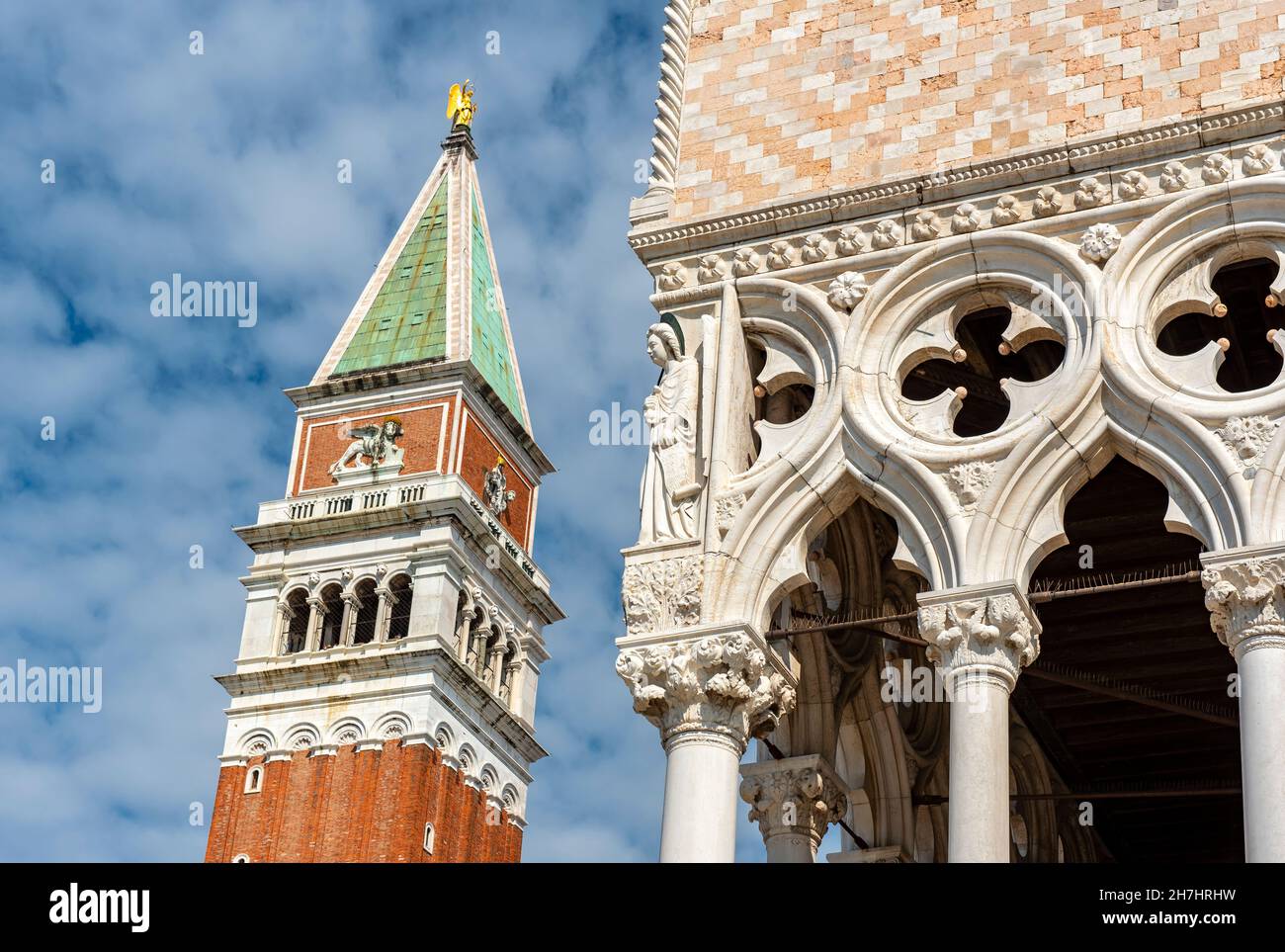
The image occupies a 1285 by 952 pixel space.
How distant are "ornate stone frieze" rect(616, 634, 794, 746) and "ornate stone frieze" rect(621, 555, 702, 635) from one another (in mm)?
274

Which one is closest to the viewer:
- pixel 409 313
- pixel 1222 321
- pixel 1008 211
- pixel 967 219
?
pixel 1008 211

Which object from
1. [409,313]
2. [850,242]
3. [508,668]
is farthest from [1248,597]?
[409,313]

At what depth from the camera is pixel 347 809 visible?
85375 mm

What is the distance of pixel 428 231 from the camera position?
98938 mm

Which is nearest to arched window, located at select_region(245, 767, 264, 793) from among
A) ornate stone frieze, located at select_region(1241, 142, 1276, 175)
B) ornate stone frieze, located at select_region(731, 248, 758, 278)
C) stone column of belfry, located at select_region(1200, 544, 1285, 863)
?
ornate stone frieze, located at select_region(731, 248, 758, 278)

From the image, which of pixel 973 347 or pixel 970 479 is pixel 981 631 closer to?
pixel 970 479

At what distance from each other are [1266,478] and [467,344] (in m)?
79.1

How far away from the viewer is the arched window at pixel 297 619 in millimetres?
89875

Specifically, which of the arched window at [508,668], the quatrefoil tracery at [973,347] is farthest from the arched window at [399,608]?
the quatrefoil tracery at [973,347]

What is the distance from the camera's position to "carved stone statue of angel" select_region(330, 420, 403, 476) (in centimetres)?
9269

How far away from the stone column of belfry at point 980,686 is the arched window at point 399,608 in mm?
72051

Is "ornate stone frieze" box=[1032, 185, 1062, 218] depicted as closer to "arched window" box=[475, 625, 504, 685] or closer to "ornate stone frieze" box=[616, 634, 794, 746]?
"ornate stone frieze" box=[616, 634, 794, 746]

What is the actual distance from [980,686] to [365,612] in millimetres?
74181

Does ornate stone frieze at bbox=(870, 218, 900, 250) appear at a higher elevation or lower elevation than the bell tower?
lower
